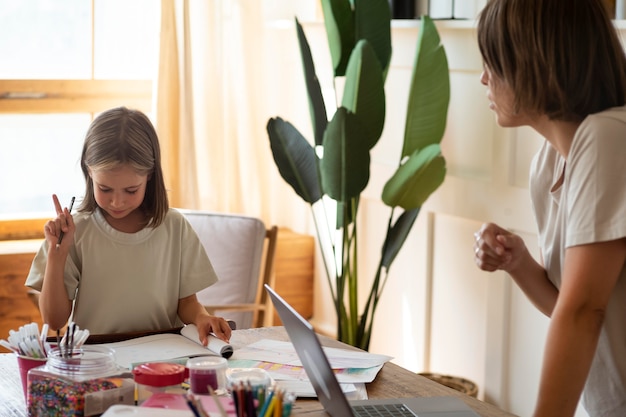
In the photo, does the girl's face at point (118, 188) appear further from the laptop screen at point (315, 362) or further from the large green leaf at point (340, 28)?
the large green leaf at point (340, 28)

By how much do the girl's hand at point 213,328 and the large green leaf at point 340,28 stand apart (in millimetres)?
1425

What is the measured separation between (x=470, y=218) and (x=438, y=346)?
56 centimetres

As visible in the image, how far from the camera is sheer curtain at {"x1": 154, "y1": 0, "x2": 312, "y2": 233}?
3885mm

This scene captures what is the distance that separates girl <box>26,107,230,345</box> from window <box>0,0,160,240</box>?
5.51ft

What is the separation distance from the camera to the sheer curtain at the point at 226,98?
388cm

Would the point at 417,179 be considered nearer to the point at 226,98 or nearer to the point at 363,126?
the point at 363,126

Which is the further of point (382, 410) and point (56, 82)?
point (56, 82)

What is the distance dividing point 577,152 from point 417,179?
153 centimetres

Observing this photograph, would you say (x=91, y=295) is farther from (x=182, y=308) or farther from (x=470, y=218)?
(x=470, y=218)

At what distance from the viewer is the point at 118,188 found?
2.16 meters

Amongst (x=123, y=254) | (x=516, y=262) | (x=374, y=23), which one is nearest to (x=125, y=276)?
(x=123, y=254)

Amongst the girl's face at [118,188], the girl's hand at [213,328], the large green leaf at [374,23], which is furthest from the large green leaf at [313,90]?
the girl's hand at [213,328]

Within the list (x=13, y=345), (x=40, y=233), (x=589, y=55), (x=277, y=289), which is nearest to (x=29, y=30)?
→ (x=40, y=233)

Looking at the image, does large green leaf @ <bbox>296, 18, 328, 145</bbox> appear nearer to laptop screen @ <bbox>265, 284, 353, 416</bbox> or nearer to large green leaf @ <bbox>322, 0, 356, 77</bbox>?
large green leaf @ <bbox>322, 0, 356, 77</bbox>
